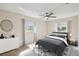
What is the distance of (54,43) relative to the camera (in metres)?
1.66

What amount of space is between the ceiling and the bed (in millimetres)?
450

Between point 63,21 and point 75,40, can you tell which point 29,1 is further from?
point 75,40

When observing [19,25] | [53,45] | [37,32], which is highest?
[19,25]

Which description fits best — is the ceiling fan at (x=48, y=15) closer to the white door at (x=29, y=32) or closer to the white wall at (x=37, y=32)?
the white wall at (x=37, y=32)

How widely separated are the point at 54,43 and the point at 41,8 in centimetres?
82

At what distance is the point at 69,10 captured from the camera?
5.21 feet

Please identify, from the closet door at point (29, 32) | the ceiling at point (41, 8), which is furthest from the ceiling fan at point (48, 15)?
the closet door at point (29, 32)

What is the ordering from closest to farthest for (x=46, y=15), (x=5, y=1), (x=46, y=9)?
(x=5, y=1) → (x=46, y=9) → (x=46, y=15)

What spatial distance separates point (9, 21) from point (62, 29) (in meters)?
1.25

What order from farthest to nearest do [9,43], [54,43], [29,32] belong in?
[9,43] < [29,32] < [54,43]

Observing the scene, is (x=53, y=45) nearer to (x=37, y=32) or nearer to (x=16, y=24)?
(x=37, y=32)

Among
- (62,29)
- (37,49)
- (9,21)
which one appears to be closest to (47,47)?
(37,49)

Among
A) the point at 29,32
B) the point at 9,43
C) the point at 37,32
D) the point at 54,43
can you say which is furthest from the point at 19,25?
the point at 54,43

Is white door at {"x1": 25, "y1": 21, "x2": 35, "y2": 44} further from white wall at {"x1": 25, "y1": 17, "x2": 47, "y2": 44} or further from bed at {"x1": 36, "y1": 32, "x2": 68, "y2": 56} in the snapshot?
bed at {"x1": 36, "y1": 32, "x2": 68, "y2": 56}
